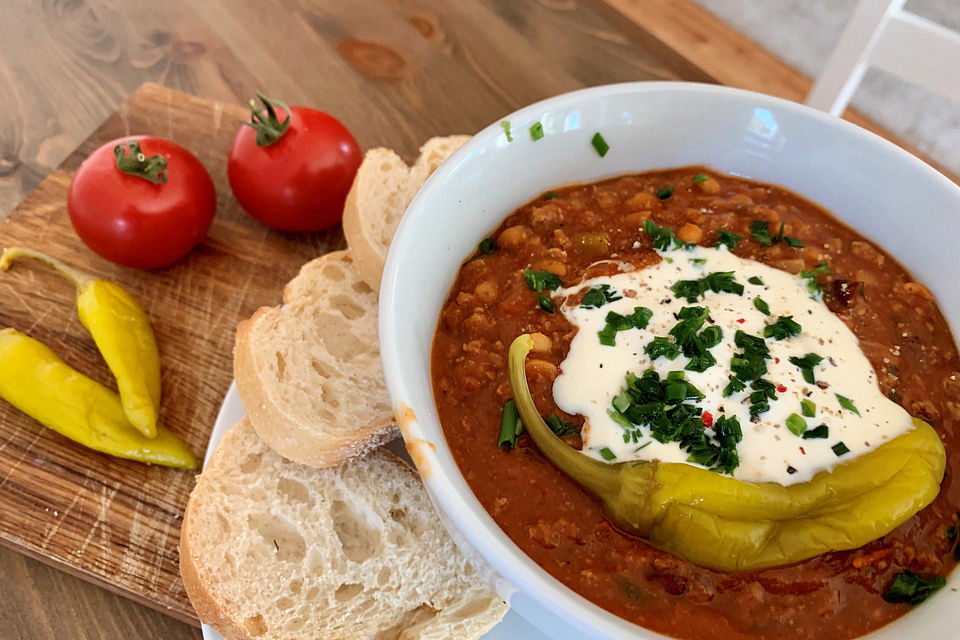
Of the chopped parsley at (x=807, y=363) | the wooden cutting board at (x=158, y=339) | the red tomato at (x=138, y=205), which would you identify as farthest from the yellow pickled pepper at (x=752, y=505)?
the red tomato at (x=138, y=205)

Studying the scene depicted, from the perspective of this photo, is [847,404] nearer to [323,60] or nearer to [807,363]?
[807,363]

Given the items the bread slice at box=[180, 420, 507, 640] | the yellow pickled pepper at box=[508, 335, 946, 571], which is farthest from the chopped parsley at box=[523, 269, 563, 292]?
the bread slice at box=[180, 420, 507, 640]

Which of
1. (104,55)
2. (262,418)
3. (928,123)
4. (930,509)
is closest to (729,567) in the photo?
(930,509)

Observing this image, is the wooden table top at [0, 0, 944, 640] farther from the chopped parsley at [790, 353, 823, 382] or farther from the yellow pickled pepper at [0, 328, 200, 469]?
the chopped parsley at [790, 353, 823, 382]

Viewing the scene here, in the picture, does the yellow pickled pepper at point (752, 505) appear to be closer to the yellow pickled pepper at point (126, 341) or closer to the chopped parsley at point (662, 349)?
the chopped parsley at point (662, 349)

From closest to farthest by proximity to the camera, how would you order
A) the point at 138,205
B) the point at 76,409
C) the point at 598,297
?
1. the point at 598,297
2. the point at 76,409
3. the point at 138,205

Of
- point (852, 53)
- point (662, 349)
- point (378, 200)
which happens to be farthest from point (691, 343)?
point (852, 53)

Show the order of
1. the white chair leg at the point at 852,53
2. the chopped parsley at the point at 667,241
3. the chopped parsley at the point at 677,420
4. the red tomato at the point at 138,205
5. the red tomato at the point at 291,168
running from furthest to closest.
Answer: the white chair leg at the point at 852,53 < the red tomato at the point at 291,168 < the red tomato at the point at 138,205 < the chopped parsley at the point at 667,241 < the chopped parsley at the point at 677,420
